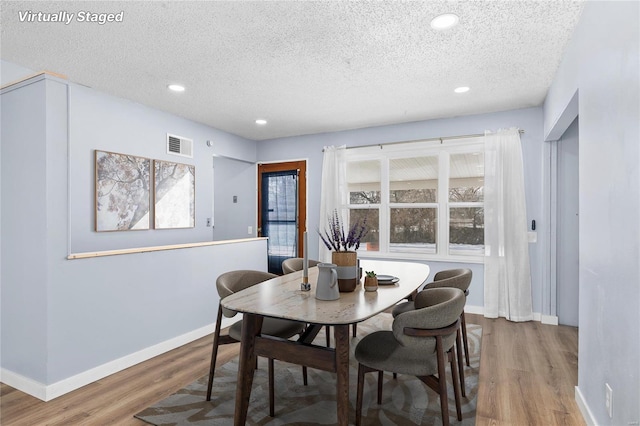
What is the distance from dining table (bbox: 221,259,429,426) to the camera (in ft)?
5.30

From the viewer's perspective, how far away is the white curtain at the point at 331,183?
518 centimetres

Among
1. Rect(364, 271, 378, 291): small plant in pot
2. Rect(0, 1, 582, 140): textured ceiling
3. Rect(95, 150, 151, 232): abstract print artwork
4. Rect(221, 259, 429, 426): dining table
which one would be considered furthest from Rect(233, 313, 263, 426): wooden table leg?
Rect(95, 150, 151, 232): abstract print artwork

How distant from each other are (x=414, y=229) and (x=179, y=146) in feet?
11.0

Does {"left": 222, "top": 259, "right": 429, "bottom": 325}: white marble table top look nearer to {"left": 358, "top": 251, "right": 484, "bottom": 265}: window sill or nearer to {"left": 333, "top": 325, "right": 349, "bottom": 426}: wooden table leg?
{"left": 333, "top": 325, "right": 349, "bottom": 426}: wooden table leg

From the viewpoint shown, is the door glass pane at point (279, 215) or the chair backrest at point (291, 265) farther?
the door glass pane at point (279, 215)

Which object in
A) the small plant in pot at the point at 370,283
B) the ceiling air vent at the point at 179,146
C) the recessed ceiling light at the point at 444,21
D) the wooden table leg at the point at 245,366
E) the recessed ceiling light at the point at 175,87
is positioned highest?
the recessed ceiling light at the point at 444,21

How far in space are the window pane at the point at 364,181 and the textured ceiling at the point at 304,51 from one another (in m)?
1.19

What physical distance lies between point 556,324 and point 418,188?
7.44 feet

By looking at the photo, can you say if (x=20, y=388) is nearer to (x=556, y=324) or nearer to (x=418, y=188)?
(x=418, y=188)

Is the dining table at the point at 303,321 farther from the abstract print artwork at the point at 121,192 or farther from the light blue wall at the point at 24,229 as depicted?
the abstract print artwork at the point at 121,192

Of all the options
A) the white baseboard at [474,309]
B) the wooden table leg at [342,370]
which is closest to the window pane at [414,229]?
the white baseboard at [474,309]

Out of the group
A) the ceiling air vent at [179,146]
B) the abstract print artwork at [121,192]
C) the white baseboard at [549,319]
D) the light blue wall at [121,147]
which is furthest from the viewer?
the ceiling air vent at [179,146]

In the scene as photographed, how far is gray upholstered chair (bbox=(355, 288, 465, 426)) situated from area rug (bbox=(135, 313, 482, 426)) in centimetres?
36

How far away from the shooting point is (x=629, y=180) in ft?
4.76
